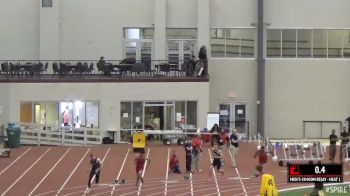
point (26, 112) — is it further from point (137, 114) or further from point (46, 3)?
point (46, 3)

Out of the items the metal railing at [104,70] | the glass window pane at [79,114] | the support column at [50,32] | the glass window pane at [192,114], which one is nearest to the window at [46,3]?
the support column at [50,32]

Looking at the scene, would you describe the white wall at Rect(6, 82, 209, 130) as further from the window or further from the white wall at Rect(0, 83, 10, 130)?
the window

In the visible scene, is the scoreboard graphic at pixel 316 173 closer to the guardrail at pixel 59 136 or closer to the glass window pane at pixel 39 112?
the guardrail at pixel 59 136

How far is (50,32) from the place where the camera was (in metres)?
49.4

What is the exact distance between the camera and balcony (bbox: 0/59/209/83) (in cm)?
4588

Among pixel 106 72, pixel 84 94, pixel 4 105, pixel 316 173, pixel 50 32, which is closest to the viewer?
pixel 316 173

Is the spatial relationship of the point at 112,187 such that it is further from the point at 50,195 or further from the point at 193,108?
the point at 193,108

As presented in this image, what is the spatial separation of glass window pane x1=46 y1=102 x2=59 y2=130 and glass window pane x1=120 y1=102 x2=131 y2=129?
11.9 ft

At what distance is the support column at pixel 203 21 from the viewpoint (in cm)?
4959

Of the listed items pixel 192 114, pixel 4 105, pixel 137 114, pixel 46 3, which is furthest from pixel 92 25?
pixel 192 114

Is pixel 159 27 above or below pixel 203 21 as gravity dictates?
below

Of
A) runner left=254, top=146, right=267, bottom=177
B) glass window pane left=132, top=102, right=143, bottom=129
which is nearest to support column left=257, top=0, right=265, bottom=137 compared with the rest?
glass window pane left=132, top=102, right=143, bottom=129

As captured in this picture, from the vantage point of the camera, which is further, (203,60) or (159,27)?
(159,27)

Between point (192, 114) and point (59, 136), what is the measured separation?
7565 mm
